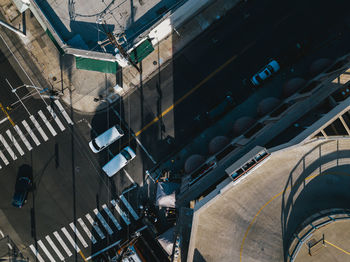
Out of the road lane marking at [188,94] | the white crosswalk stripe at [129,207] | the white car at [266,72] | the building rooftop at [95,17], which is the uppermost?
the building rooftop at [95,17]

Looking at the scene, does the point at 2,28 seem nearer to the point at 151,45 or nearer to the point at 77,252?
the point at 151,45

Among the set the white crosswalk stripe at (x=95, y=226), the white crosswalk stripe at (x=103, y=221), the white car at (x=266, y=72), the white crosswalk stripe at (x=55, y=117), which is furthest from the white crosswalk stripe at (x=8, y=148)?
the white car at (x=266, y=72)

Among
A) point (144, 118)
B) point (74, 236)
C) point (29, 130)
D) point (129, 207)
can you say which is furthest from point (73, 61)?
point (74, 236)

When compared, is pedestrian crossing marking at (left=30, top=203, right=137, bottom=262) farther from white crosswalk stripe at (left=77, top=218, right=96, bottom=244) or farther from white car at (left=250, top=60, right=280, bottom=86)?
white car at (left=250, top=60, right=280, bottom=86)

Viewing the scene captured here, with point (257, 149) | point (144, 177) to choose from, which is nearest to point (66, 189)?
point (144, 177)

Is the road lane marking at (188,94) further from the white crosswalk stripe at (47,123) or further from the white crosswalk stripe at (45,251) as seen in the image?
the white crosswalk stripe at (45,251)

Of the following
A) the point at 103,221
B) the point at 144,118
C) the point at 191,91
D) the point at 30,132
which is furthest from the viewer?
the point at 30,132

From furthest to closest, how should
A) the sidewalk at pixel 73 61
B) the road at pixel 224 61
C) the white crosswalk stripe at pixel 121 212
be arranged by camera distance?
the sidewalk at pixel 73 61
the white crosswalk stripe at pixel 121 212
the road at pixel 224 61

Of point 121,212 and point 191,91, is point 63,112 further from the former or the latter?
point 191,91
